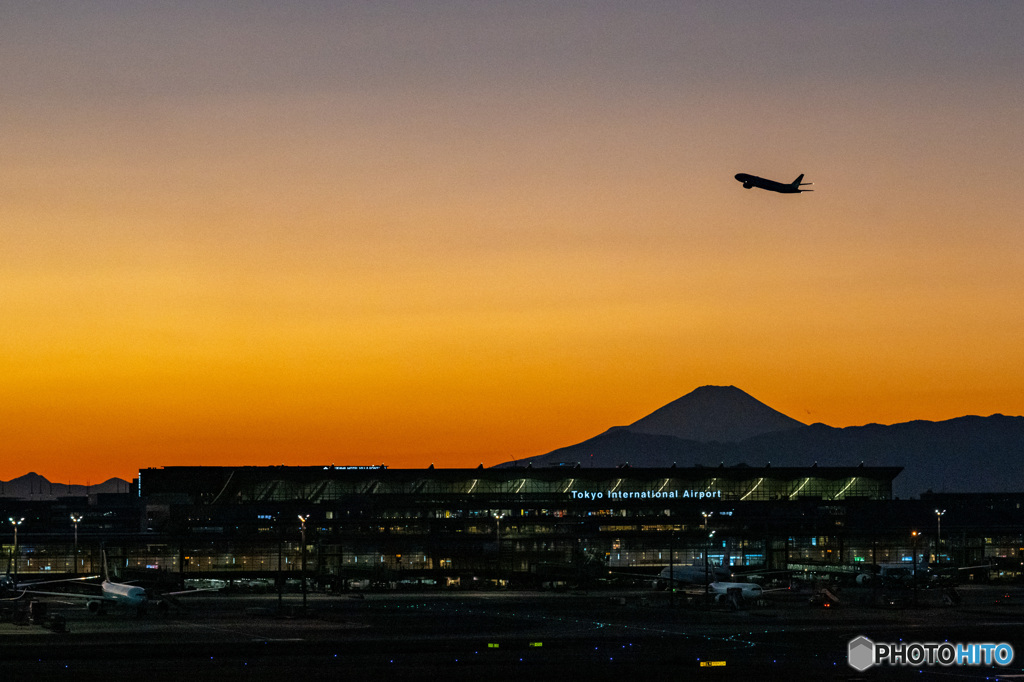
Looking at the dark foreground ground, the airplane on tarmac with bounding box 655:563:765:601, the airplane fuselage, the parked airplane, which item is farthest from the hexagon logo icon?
the airplane fuselage

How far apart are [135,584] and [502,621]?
148ft

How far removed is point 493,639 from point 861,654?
1075 inches

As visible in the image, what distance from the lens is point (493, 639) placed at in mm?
91500

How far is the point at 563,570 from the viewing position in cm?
18650

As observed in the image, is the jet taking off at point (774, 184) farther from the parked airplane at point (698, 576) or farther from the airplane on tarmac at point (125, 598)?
the airplane on tarmac at point (125, 598)

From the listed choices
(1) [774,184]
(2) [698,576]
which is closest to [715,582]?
(2) [698,576]

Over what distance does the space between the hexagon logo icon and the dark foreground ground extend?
1.02 metres

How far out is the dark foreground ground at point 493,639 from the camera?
235ft

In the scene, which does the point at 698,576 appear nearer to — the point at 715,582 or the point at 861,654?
the point at 715,582

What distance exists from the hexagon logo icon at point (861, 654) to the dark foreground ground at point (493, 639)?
3.33 ft

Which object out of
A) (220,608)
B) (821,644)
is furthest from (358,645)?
(220,608)

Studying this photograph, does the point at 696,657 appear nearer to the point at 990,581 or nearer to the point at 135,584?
the point at 135,584

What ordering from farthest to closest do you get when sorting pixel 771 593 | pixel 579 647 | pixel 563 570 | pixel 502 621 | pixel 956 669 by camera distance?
pixel 563 570 < pixel 771 593 < pixel 502 621 < pixel 579 647 < pixel 956 669

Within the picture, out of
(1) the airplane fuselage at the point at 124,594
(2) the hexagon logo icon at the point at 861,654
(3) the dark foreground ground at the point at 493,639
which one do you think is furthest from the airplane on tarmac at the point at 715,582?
(1) the airplane fuselage at the point at 124,594
